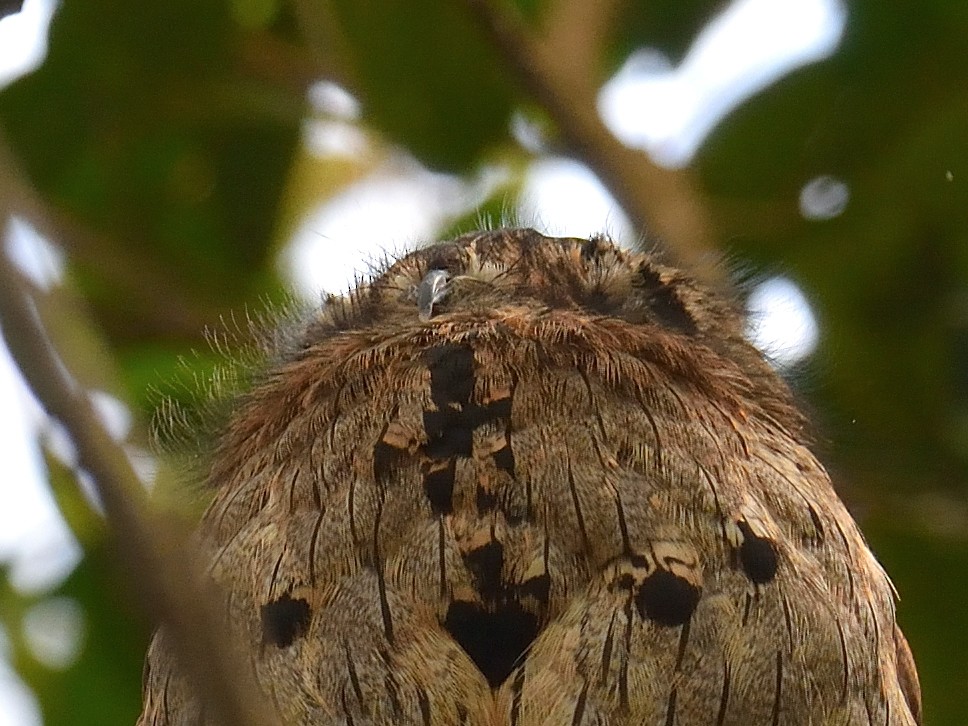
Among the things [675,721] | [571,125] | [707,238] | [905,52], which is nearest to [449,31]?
[571,125]

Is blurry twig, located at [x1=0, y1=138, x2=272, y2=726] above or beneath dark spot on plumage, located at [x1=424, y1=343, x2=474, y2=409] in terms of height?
beneath

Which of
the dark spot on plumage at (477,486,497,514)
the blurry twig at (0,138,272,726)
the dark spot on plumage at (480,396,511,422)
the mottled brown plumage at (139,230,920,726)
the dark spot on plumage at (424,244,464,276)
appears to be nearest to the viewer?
the blurry twig at (0,138,272,726)

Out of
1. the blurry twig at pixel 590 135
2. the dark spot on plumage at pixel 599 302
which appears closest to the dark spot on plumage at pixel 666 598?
the dark spot on plumage at pixel 599 302

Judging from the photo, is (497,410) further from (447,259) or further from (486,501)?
(447,259)

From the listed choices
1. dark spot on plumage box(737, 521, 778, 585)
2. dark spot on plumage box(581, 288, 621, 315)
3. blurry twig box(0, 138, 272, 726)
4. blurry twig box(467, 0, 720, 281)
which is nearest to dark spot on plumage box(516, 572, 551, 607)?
dark spot on plumage box(737, 521, 778, 585)

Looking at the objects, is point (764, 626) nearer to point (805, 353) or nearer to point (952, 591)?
point (805, 353)

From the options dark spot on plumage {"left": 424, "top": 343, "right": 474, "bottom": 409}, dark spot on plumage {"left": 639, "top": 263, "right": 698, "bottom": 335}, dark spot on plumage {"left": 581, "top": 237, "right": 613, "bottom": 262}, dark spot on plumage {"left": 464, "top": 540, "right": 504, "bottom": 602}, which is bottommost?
dark spot on plumage {"left": 464, "top": 540, "right": 504, "bottom": 602}

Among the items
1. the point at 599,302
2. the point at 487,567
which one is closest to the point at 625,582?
the point at 487,567

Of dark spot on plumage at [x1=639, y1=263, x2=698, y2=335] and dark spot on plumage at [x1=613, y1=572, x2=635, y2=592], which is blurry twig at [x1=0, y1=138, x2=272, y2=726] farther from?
dark spot on plumage at [x1=639, y1=263, x2=698, y2=335]
